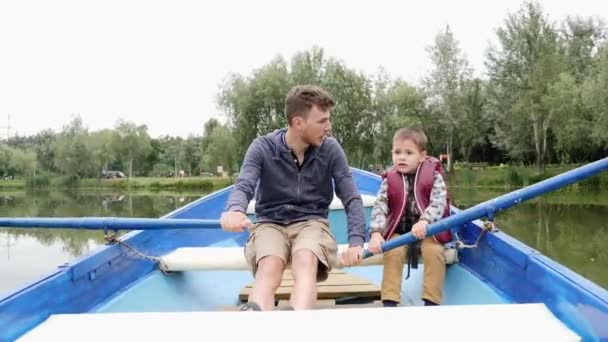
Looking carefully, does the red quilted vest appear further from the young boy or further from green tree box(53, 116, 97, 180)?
green tree box(53, 116, 97, 180)

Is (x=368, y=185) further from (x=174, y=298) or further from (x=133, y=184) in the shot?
(x=133, y=184)

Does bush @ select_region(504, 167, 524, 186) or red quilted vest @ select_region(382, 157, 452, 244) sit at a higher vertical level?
red quilted vest @ select_region(382, 157, 452, 244)

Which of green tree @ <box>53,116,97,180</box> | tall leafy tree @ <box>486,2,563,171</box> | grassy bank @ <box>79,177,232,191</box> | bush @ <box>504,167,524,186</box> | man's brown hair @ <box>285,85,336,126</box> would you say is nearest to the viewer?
man's brown hair @ <box>285,85,336,126</box>

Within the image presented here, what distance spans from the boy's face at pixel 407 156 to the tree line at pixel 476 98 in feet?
59.7

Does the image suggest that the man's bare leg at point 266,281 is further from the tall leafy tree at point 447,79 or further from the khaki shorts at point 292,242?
the tall leafy tree at point 447,79

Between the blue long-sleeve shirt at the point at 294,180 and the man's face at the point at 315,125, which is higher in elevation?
the man's face at the point at 315,125

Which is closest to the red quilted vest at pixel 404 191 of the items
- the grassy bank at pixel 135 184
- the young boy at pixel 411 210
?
the young boy at pixel 411 210

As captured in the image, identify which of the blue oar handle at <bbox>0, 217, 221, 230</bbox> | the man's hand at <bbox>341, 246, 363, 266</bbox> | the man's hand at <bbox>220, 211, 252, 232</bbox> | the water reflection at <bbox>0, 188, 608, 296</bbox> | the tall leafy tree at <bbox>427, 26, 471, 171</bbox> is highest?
the tall leafy tree at <bbox>427, 26, 471, 171</bbox>

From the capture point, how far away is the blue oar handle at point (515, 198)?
1.85m

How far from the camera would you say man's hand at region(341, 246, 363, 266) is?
1.89m

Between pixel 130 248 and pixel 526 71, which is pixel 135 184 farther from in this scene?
pixel 130 248

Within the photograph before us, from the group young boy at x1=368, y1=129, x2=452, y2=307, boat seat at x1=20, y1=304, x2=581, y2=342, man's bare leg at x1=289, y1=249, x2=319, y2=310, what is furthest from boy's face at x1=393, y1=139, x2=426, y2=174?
boat seat at x1=20, y1=304, x2=581, y2=342

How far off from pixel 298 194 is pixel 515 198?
2.63 ft

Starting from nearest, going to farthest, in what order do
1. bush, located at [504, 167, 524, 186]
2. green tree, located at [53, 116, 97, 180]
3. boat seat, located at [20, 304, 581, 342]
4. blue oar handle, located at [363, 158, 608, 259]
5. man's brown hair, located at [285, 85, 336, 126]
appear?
boat seat, located at [20, 304, 581, 342] → blue oar handle, located at [363, 158, 608, 259] → man's brown hair, located at [285, 85, 336, 126] → bush, located at [504, 167, 524, 186] → green tree, located at [53, 116, 97, 180]
